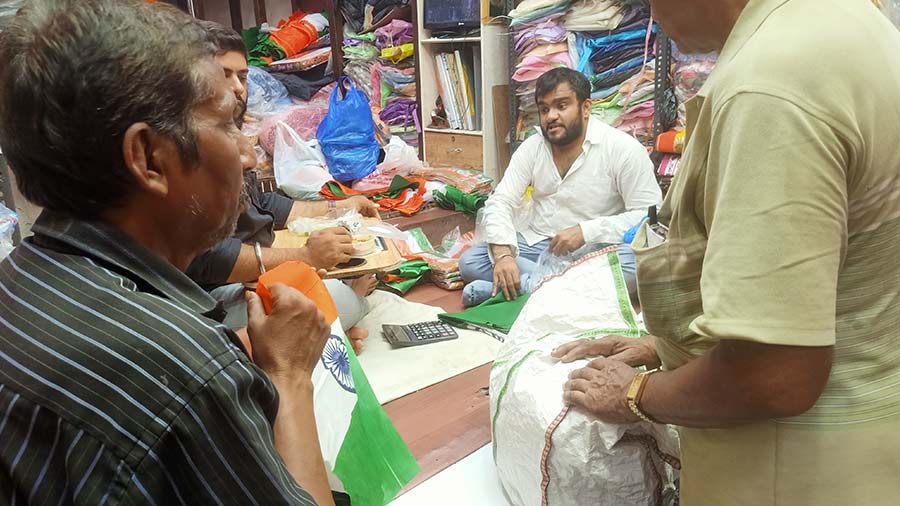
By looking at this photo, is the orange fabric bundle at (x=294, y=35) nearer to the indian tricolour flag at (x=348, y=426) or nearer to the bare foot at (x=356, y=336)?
the bare foot at (x=356, y=336)

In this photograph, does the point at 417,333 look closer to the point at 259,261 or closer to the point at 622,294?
the point at 259,261

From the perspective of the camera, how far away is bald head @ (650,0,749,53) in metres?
0.67

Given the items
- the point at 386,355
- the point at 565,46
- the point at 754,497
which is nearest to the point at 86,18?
the point at 754,497

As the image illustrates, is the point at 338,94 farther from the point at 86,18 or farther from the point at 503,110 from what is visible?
the point at 86,18

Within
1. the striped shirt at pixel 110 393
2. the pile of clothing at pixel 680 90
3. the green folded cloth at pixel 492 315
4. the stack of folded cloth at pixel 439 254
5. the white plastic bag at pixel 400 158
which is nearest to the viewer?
the striped shirt at pixel 110 393

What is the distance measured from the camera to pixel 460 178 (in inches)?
136

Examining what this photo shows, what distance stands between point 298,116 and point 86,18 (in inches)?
128

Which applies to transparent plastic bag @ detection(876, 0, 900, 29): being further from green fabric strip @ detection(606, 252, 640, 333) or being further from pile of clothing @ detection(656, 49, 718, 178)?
green fabric strip @ detection(606, 252, 640, 333)

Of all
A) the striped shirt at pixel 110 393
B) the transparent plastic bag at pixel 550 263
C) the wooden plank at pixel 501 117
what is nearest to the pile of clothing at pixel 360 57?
the wooden plank at pixel 501 117

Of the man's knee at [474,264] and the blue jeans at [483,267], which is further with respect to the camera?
the man's knee at [474,264]

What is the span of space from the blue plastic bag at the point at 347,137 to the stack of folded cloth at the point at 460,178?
13.0 inches

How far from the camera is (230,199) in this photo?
0.71m

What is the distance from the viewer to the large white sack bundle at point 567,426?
3.48 feet

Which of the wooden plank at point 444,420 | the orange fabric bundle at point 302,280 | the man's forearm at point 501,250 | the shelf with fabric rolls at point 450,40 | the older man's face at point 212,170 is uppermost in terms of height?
the shelf with fabric rolls at point 450,40
